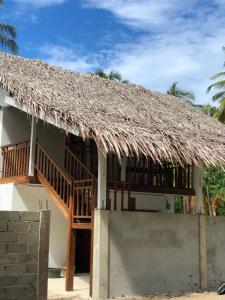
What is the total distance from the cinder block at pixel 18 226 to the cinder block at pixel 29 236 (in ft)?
0.21

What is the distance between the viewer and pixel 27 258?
6.04 metres

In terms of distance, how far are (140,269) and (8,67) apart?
7.02 meters

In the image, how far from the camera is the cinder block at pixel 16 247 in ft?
19.5

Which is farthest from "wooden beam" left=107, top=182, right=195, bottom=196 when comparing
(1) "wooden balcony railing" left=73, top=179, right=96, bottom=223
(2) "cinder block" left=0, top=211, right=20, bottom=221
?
(2) "cinder block" left=0, top=211, right=20, bottom=221

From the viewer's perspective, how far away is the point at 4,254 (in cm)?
590

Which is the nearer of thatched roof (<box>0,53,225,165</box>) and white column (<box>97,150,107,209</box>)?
thatched roof (<box>0,53,225,165</box>)

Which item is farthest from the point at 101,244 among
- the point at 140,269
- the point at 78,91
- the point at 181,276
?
the point at 78,91

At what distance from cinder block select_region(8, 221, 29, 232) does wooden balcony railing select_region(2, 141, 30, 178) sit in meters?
5.66

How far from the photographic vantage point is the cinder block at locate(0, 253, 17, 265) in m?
5.87

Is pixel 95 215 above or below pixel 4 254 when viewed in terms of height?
above

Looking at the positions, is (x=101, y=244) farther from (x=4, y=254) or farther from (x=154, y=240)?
(x=4, y=254)

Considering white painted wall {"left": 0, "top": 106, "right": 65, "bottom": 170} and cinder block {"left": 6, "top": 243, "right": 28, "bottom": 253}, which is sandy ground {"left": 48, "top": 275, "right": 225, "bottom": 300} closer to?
cinder block {"left": 6, "top": 243, "right": 28, "bottom": 253}

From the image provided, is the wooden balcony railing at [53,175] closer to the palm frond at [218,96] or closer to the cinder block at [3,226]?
the cinder block at [3,226]

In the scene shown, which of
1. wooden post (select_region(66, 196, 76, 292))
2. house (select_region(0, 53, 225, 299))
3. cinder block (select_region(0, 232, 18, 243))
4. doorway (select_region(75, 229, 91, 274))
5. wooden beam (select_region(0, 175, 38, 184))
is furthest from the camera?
doorway (select_region(75, 229, 91, 274))
